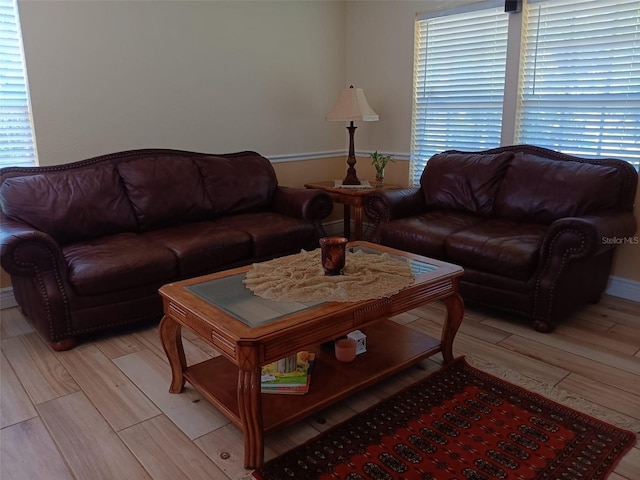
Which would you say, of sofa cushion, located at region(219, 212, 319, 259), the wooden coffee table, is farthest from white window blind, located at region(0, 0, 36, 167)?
the wooden coffee table

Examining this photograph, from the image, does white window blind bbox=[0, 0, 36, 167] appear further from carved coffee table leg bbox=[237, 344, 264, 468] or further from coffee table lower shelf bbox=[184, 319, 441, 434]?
carved coffee table leg bbox=[237, 344, 264, 468]

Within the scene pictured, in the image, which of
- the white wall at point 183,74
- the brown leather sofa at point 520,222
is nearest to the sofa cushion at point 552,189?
the brown leather sofa at point 520,222

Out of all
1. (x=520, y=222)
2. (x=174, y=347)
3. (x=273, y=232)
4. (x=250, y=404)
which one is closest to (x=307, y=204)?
(x=273, y=232)

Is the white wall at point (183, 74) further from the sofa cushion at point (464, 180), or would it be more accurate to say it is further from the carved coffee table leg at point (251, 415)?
the carved coffee table leg at point (251, 415)

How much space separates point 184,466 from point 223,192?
2344 mm

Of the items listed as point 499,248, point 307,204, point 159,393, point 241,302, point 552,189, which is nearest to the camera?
point 241,302

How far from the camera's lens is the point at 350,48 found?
4914 mm

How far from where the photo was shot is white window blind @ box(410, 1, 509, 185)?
12.6ft

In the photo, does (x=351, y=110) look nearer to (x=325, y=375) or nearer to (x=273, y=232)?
(x=273, y=232)

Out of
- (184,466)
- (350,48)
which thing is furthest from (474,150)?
(184,466)

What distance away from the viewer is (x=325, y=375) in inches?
85.6

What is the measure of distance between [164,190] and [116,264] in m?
0.90

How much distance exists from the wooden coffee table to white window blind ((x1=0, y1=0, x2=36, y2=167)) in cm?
190

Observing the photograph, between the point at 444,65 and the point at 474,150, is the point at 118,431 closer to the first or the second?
the point at 474,150
